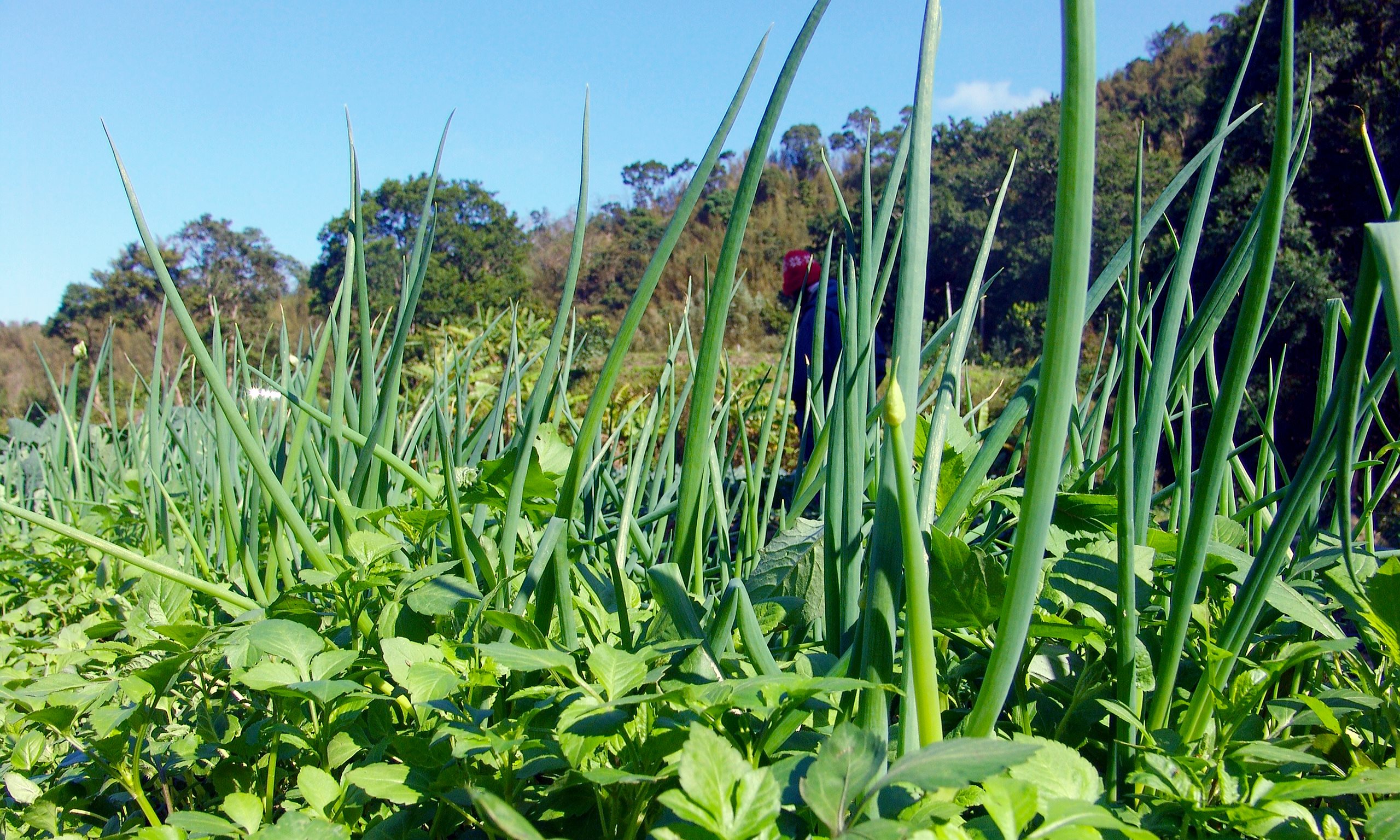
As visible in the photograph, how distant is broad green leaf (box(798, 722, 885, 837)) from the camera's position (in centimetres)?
34

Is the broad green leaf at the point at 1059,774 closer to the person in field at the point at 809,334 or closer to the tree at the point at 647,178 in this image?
the person in field at the point at 809,334

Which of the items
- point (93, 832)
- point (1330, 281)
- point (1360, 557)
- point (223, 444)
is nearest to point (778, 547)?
point (1360, 557)

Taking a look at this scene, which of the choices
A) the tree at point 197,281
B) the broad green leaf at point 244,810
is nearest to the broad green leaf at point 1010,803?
the broad green leaf at point 244,810

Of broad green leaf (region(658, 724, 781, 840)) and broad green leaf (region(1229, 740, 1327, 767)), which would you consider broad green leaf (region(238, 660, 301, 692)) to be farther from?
broad green leaf (region(1229, 740, 1327, 767))

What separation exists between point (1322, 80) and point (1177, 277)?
9.73m

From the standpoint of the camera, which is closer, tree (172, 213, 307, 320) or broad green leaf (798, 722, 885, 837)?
broad green leaf (798, 722, 885, 837)

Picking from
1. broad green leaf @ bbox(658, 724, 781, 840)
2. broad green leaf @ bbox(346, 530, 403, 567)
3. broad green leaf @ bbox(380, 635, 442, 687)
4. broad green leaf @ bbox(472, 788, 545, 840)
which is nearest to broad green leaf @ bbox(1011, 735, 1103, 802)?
broad green leaf @ bbox(658, 724, 781, 840)

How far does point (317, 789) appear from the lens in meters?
0.49

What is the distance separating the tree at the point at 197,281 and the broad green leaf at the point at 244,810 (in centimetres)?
1905

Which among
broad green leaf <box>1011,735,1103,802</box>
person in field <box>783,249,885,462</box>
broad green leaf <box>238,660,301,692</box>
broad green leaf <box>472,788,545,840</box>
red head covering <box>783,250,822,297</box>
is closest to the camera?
broad green leaf <box>472,788,545,840</box>

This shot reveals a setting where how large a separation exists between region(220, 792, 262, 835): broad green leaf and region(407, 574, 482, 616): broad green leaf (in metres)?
0.15

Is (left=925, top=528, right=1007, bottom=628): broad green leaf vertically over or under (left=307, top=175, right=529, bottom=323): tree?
under

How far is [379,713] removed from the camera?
0.60 metres

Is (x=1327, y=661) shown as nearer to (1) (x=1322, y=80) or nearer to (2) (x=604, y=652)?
(2) (x=604, y=652)
